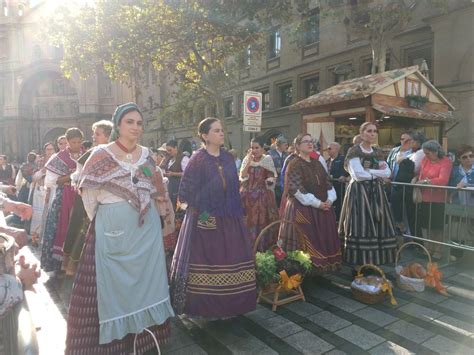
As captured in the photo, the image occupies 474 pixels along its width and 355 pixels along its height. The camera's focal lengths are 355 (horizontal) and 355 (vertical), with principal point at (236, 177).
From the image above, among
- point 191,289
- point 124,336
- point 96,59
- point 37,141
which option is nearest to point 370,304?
point 191,289

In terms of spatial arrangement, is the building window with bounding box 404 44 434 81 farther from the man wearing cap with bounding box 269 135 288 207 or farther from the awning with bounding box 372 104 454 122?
the man wearing cap with bounding box 269 135 288 207

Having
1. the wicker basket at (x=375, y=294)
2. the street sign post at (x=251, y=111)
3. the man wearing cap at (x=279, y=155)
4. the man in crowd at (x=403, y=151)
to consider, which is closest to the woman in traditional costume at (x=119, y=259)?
the wicker basket at (x=375, y=294)

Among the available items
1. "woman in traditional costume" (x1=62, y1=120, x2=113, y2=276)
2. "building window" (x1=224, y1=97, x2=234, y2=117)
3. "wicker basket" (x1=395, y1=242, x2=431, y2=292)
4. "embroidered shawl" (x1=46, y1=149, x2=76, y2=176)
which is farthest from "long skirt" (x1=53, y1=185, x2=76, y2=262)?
"building window" (x1=224, y1=97, x2=234, y2=117)

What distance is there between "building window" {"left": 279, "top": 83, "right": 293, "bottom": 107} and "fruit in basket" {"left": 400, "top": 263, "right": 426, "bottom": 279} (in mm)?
16935

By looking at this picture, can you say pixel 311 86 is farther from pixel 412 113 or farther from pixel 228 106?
pixel 412 113

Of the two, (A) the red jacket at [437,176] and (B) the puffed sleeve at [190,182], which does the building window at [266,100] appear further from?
(B) the puffed sleeve at [190,182]

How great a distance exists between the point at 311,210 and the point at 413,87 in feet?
19.6

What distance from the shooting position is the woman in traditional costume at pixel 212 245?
3359 millimetres

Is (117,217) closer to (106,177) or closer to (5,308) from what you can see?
(106,177)

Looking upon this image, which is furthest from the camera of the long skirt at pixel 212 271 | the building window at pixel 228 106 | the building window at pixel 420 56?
the building window at pixel 228 106

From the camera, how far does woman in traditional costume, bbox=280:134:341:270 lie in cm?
450

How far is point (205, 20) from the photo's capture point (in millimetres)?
12727

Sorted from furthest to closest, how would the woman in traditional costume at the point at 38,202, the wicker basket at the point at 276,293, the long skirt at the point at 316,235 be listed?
the woman in traditional costume at the point at 38,202
the long skirt at the point at 316,235
the wicker basket at the point at 276,293

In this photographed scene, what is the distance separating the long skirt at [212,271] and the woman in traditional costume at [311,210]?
49.0 inches
